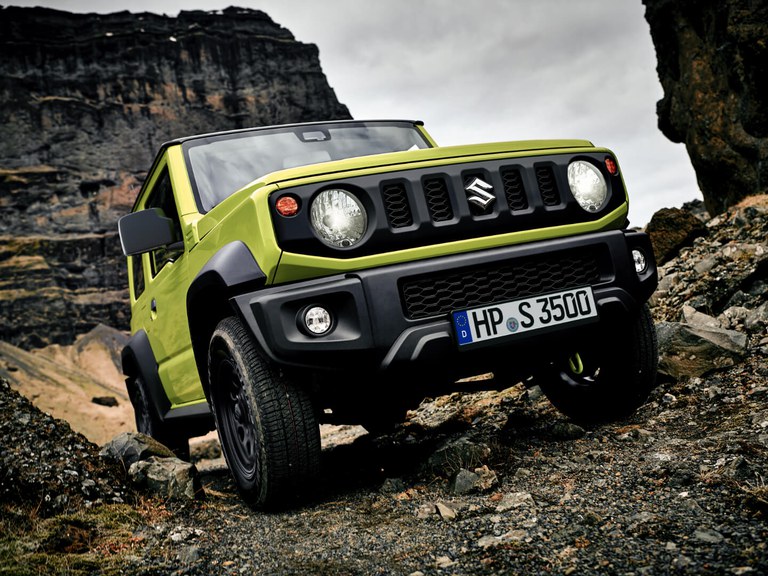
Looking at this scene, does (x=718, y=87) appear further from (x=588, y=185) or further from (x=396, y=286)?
(x=396, y=286)

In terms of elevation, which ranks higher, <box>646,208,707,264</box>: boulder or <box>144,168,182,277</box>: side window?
<box>144,168,182,277</box>: side window

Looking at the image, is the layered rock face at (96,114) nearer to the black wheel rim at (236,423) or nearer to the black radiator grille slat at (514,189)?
the black wheel rim at (236,423)

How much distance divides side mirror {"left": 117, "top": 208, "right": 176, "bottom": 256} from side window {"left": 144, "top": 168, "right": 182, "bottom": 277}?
124mm

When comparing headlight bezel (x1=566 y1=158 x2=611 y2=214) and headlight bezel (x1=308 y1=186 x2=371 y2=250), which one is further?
headlight bezel (x1=566 y1=158 x2=611 y2=214)

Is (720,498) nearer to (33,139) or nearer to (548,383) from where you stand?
(548,383)

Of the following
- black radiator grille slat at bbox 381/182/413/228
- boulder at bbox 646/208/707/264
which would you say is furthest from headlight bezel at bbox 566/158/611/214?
boulder at bbox 646/208/707/264

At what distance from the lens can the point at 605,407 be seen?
3363mm

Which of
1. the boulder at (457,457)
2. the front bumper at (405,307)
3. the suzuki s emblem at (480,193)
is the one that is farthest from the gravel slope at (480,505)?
the suzuki s emblem at (480,193)

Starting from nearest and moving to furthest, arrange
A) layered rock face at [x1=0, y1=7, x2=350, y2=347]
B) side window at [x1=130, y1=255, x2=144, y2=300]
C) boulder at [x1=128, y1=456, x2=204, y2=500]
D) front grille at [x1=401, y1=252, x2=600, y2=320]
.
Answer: front grille at [x1=401, y1=252, x2=600, y2=320], boulder at [x1=128, y1=456, x2=204, y2=500], side window at [x1=130, y1=255, x2=144, y2=300], layered rock face at [x1=0, y1=7, x2=350, y2=347]

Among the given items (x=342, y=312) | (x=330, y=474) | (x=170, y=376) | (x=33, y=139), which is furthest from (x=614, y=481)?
(x=33, y=139)

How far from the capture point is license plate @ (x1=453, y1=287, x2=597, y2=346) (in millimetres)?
2480

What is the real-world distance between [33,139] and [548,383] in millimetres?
65996

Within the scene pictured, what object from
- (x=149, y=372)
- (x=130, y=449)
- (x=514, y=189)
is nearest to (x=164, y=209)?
(x=149, y=372)

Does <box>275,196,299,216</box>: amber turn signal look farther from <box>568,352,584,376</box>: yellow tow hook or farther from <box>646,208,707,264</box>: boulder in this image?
<box>646,208,707,264</box>: boulder
